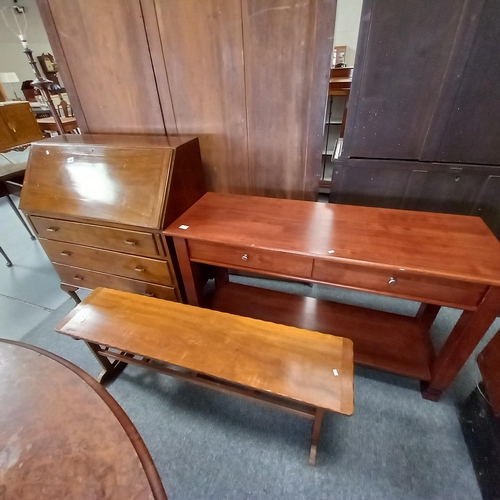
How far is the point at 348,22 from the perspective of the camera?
11.1ft

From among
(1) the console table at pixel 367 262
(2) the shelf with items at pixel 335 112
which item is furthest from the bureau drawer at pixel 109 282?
(2) the shelf with items at pixel 335 112

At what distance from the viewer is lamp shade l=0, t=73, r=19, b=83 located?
18.6 ft

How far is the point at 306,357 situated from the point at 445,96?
4.26 ft

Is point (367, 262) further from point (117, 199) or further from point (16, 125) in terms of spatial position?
point (16, 125)

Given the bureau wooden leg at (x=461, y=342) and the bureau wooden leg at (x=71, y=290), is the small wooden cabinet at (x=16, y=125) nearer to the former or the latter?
the bureau wooden leg at (x=71, y=290)

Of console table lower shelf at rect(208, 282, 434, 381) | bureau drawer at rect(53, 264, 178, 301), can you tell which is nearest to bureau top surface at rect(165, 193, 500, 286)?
bureau drawer at rect(53, 264, 178, 301)

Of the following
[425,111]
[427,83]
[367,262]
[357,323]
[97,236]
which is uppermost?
[427,83]

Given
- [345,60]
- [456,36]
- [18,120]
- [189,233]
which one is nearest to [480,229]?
[456,36]

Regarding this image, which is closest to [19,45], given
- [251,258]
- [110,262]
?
[110,262]

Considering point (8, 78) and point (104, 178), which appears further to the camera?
point (8, 78)

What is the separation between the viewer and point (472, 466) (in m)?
1.09

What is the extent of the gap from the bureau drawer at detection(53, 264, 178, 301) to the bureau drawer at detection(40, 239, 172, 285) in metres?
0.04

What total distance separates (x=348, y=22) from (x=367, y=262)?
3.87m

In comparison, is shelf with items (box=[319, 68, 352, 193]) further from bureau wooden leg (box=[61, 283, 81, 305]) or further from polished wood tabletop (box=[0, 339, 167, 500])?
polished wood tabletop (box=[0, 339, 167, 500])
